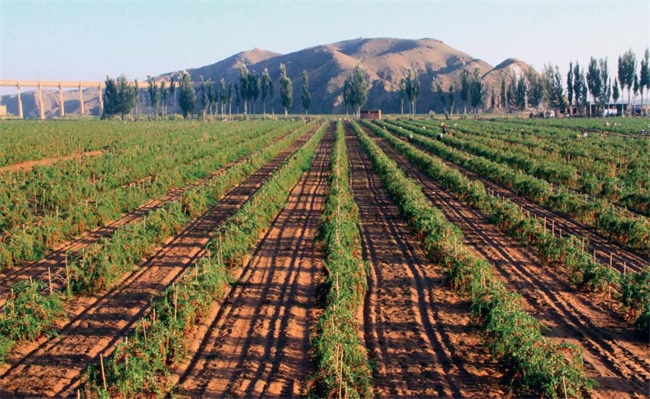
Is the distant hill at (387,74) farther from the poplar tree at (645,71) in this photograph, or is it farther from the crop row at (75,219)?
the crop row at (75,219)

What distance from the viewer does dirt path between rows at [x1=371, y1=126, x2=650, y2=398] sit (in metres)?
8.41

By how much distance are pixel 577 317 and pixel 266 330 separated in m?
4.96

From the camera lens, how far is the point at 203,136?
168 ft

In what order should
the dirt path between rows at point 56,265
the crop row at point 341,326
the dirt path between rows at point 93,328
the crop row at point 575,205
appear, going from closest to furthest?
the crop row at point 341,326, the dirt path between rows at point 93,328, the dirt path between rows at point 56,265, the crop row at point 575,205

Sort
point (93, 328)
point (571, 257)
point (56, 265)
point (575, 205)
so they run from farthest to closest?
1. point (575, 205)
2. point (56, 265)
3. point (571, 257)
4. point (93, 328)

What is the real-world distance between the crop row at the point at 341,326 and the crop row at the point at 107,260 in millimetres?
4007

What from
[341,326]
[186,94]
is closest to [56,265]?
[341,326]

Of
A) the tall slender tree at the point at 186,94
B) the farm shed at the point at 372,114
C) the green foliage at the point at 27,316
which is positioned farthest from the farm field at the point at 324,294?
the farm shed at the point at 372,114

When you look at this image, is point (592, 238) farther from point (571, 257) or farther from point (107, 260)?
point (107, 260)

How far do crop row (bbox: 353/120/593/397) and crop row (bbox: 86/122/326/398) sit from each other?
13.7ft

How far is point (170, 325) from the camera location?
904 centimetres

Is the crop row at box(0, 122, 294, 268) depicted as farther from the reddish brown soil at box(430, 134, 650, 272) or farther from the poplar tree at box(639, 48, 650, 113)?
the poplar tree at box(639, 48, 650, 113)

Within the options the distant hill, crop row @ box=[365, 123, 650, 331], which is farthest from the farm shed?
crop row @ box=[365, 123, 650, 331]

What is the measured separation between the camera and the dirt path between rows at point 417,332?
8.18 m
